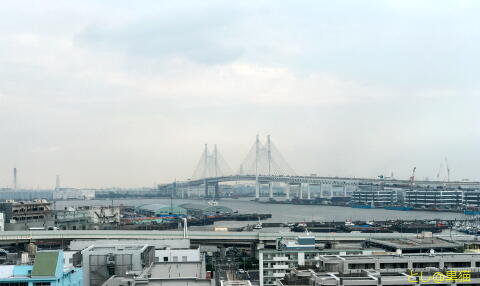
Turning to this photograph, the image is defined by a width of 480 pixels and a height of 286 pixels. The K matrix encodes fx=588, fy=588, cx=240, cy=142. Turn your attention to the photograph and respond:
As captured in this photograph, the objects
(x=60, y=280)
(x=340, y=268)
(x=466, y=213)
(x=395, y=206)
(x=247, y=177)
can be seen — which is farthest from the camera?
(x=247, y=177)

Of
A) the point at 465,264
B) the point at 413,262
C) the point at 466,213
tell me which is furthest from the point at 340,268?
the point at 466,213

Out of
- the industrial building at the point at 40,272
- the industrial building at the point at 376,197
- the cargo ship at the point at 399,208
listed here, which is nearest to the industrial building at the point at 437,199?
the cargo ship at the point at 399,208

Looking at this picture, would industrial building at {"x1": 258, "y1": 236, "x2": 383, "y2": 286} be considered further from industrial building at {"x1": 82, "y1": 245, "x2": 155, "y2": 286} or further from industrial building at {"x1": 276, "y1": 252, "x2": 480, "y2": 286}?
industrial building at {"x1": 82, "y1": 245, "x2": 155, "y2": 286}

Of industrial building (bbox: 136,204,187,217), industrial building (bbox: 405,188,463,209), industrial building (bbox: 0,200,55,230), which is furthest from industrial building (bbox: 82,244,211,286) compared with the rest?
industrial building (bbox: 405,188,463,209)

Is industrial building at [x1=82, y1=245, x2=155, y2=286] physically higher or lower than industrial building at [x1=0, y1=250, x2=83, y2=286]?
lower

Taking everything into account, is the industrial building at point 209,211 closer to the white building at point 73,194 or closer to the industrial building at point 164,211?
the industrial building at point 164,211

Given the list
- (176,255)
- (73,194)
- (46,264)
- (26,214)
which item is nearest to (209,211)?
(26,214)

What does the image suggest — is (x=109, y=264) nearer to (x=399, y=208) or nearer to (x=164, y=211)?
(x=164, y=211)

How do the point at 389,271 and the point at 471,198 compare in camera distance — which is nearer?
the point at 389,271

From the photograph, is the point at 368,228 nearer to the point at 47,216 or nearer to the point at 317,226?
the point at 317,226
